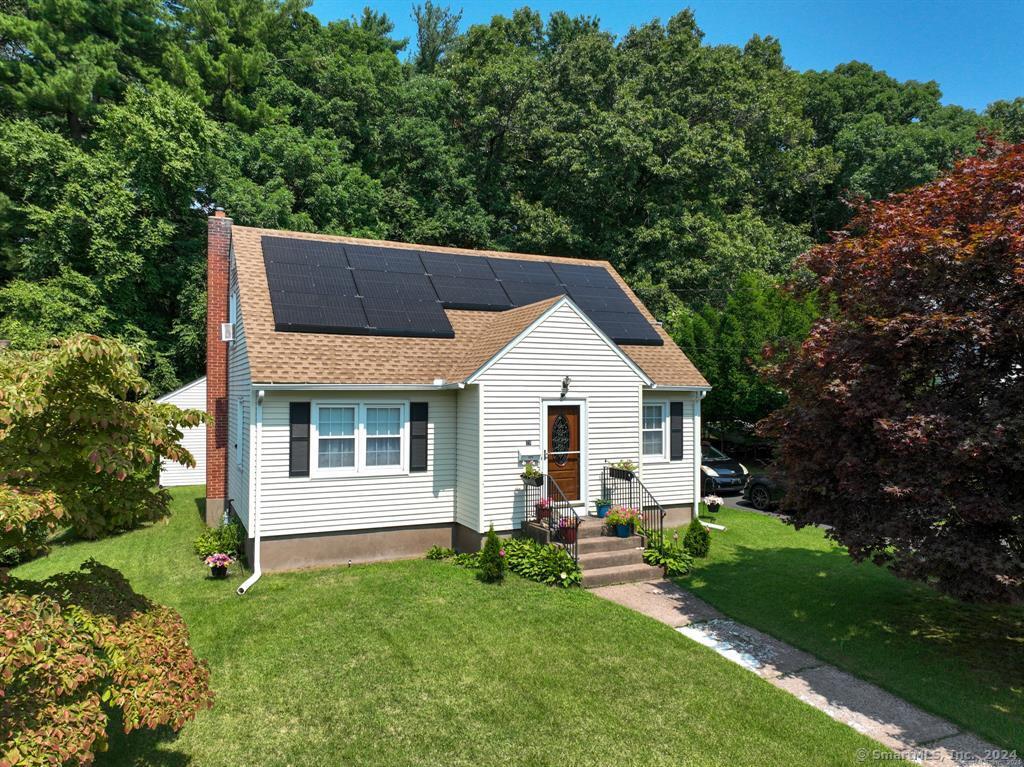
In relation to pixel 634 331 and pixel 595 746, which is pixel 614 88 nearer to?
pixel 634 331

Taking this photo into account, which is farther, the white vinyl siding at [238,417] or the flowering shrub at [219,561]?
the white vinyl siding at [238,417]

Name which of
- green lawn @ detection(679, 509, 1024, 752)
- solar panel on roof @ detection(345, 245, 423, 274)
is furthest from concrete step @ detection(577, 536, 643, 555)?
solar panel on roof @ detection(345, 245, 423, 274)

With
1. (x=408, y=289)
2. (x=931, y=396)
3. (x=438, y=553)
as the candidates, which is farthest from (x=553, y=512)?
(x=931, y=396)

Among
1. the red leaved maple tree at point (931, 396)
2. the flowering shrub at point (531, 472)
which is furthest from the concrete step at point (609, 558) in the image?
the red leaved maple tree at point (931, 396)

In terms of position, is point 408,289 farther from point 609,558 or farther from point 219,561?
point 609,558

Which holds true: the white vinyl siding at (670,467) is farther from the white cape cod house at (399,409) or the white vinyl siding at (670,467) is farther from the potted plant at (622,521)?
the potted plant at (622,521)

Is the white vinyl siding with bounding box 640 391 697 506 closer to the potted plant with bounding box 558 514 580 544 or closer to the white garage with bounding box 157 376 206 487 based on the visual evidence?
the potted plant with bounding box 558 514 580 544
